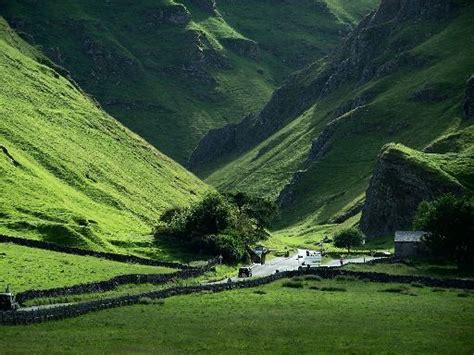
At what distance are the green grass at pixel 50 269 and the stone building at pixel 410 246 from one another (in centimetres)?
3624

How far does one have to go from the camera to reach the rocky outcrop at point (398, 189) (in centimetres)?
17250

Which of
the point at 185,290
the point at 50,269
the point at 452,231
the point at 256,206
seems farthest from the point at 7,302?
the point at 256,206

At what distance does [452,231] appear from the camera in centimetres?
10488

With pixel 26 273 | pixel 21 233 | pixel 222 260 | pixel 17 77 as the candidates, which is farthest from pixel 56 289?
pixel 17 77

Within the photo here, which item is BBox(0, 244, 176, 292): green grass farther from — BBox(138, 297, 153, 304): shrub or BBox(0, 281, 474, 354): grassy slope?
BBox(0, 281, 474, 354): grassy slope

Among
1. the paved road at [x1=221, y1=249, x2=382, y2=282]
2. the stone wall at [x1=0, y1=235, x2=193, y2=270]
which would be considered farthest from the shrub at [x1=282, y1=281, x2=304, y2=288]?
the stone wall at [x1=0, y1=235, x2=193, y2=270]

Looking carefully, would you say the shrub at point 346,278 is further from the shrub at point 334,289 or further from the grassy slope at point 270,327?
the grassy slope at point 270,327

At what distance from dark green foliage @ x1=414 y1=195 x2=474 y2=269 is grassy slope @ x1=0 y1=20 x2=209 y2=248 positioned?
3998cm

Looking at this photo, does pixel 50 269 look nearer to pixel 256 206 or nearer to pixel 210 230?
pixel 210 230

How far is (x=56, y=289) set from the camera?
76.4m

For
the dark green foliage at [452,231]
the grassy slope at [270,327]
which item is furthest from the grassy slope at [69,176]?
the dark green foliage at [452,231]

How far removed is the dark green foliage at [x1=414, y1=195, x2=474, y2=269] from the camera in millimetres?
103875

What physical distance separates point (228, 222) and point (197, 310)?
2145 inches

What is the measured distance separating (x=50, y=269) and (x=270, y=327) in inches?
1399
